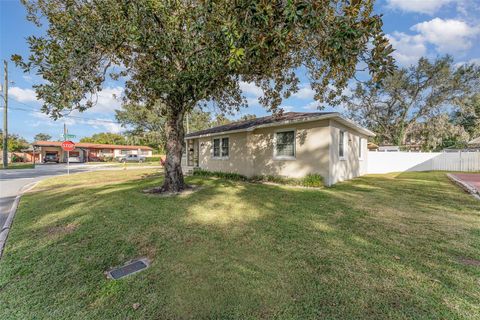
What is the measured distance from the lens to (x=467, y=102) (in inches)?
911

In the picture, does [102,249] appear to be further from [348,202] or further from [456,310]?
[348,202]

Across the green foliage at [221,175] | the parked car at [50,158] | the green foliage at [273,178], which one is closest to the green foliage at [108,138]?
the parked car at [50,158]

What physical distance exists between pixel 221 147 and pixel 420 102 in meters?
24.6

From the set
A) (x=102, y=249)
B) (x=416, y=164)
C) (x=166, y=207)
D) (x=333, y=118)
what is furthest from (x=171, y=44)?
(x=416, y=164)

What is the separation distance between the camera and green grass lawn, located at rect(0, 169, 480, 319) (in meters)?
2.37

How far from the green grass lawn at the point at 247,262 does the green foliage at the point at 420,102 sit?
64.2 ft

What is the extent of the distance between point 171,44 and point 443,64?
92.5 ft

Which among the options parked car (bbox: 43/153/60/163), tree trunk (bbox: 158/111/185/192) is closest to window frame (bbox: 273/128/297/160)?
tree trunk (bbox: 158/111/185/192)

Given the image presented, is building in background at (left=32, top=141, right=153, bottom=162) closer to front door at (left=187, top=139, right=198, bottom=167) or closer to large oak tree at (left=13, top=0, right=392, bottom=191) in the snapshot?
front door at (left=187, top=139, right=198, bottom=167)

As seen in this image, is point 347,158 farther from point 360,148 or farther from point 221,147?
point 221,147

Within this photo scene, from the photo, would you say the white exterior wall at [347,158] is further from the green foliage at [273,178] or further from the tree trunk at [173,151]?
the tree trunk at [173,151]

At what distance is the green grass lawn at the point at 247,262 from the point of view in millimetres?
2367

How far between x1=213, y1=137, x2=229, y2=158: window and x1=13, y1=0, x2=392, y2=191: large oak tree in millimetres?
5860

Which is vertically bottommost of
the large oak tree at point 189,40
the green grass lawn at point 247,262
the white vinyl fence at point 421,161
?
the green grass lawn at point 247,262
